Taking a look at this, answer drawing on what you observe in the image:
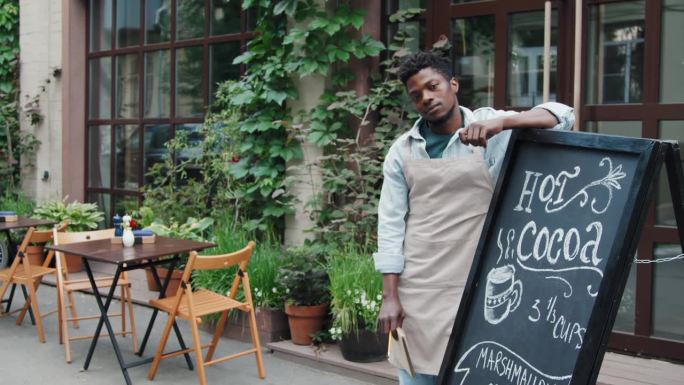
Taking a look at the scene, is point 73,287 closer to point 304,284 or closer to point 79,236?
point 79,236

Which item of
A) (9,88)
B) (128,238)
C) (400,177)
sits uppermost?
(9,88)

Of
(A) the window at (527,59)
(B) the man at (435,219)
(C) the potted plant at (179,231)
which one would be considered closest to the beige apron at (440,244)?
(B) the man at (435,219)

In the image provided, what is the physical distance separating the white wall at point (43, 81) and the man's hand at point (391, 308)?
8.68m

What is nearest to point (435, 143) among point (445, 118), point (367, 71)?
point (445, 118)

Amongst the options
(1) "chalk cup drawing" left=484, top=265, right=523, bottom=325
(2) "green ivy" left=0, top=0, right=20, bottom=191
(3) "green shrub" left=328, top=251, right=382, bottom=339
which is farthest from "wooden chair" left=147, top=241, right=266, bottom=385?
(2) "green ivy" left=0, top=0, right=20, bottom=191

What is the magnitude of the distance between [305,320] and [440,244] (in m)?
3.07

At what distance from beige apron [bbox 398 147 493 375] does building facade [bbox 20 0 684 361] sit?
284 cm

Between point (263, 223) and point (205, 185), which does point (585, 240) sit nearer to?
point (263, 223)

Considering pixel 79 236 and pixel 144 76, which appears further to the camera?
pixel 144 76

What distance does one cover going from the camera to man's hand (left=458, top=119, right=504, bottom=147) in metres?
2.85

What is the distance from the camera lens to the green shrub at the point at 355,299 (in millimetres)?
5594

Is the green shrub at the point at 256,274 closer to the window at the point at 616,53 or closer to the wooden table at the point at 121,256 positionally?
the wooden table at the point at 121,256

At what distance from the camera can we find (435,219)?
3.17 meters

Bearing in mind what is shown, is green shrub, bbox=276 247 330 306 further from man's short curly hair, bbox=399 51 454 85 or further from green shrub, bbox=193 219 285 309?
man's short curly hair, bbox=399 51 454 85
